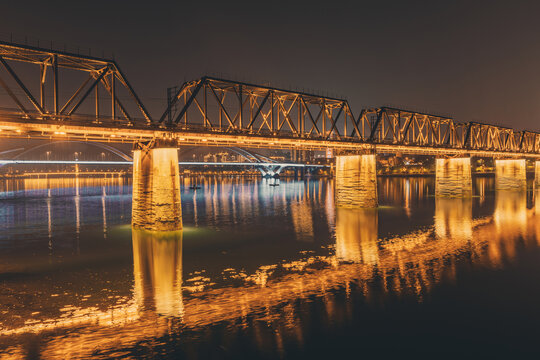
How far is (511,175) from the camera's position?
10700cm

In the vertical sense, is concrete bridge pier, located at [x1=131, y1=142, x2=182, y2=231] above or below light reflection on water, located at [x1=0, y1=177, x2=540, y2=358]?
above

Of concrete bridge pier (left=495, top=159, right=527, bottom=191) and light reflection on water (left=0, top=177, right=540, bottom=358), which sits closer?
light reflection on water (left=0, top=177, right=540, bottom=358)

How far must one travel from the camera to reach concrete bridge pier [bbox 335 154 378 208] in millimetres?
60062

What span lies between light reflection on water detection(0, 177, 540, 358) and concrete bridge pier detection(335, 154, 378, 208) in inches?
340

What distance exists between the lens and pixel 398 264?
28.9 meters

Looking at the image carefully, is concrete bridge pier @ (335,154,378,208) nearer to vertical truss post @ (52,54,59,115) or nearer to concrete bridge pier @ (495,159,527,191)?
vertical truss post @ (52,54,59,115)

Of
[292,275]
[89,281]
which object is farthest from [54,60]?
[292,275]

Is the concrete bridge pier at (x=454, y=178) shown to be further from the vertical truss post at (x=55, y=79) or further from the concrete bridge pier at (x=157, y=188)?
the vertical truss post at (x=55, y=79)

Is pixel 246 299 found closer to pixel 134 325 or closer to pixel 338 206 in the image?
pixel 134 325

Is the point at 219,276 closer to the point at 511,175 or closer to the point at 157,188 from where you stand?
the point at 157,188

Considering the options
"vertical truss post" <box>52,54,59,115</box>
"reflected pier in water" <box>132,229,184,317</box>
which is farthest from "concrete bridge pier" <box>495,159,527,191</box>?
"vertical truss post" <box>52,54,59,115</box>

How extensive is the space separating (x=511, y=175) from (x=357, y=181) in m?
69.9

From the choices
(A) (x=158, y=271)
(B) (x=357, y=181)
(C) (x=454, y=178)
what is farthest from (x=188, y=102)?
(C) (x=454, y=178)

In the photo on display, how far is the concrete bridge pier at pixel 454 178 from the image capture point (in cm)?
8112
